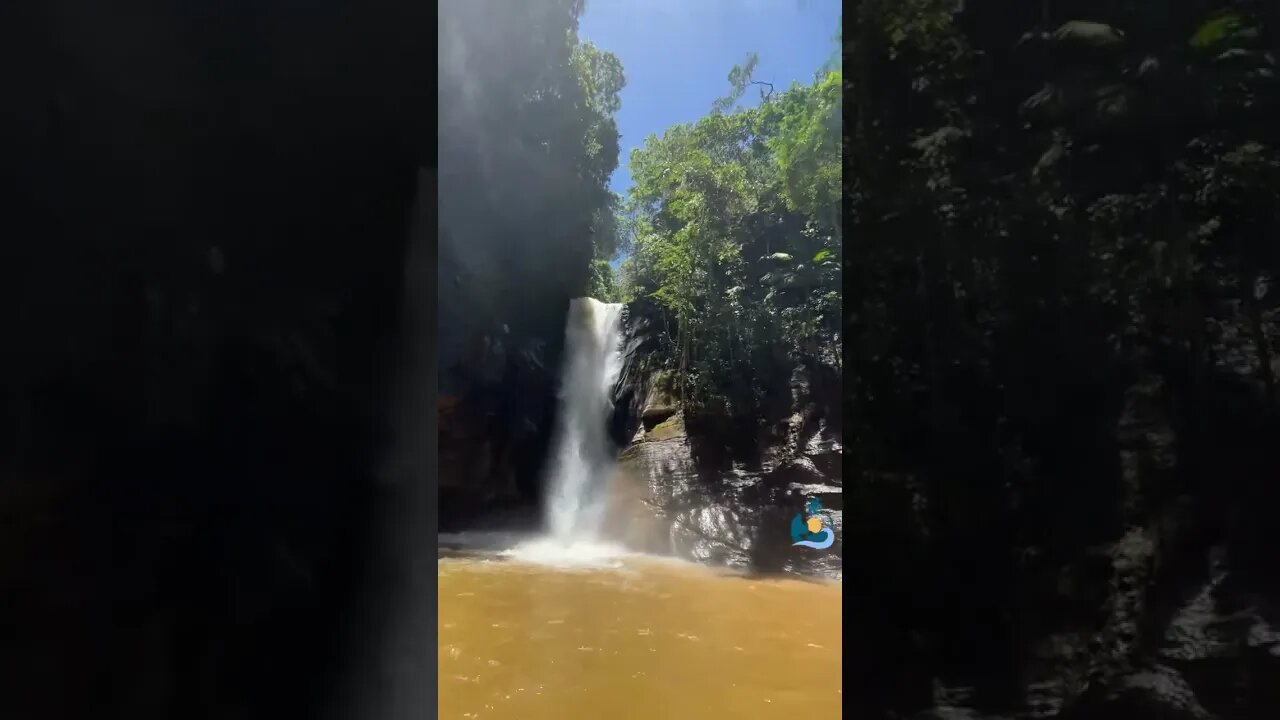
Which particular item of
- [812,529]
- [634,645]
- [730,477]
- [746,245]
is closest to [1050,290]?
[634,645]

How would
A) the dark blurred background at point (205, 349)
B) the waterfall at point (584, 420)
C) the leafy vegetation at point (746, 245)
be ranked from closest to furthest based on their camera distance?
the dark blurred background at point (205, 349)
the leafy vegetation at point (746, 245)
the waterfall at point (584, 420)

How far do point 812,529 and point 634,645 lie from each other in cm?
337

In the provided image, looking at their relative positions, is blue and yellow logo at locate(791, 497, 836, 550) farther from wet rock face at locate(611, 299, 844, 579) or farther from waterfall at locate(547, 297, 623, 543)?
waterfall at locate(547, 297, 623, 543)

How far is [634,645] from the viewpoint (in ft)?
17.7

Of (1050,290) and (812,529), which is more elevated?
(1050,290)

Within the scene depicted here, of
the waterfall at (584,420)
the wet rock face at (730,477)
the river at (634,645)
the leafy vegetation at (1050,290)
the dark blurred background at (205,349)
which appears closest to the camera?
the leafy vegetation at (1050,290)

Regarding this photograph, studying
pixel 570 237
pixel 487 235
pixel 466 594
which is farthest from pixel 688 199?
pixel 466 594

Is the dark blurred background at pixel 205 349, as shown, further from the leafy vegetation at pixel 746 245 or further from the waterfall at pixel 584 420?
the waterfall at pixel 584 420

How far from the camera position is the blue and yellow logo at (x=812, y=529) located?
7.82 metres

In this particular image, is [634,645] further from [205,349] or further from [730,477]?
[205,349]

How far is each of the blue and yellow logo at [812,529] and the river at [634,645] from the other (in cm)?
55

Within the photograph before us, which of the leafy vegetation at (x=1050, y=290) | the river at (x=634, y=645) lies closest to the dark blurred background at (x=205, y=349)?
the leafy vegetation at (x=1050, y=290)

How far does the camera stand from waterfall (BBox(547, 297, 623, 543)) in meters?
9.77

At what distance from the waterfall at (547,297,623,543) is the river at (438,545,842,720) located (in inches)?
82.5
